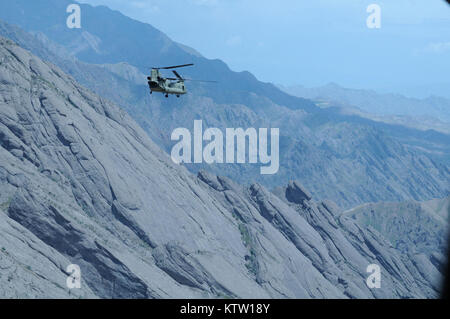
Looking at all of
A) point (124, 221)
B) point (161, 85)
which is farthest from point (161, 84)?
point (124, 221)

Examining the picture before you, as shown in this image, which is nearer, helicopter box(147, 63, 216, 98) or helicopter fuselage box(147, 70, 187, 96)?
helicopter box(147, 63, 216, 98)

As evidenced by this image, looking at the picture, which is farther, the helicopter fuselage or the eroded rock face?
the eroded rock face

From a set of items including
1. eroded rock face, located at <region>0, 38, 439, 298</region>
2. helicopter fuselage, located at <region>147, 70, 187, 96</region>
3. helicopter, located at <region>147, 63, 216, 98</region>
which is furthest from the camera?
eroded rock face, located at <region>0, 38, 439, 298</region>

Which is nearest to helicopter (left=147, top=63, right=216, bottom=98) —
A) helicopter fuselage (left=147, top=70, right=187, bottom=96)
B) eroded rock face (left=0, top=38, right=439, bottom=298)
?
helicopter fuselage (left=147, top=70, right=187, bottom=96)

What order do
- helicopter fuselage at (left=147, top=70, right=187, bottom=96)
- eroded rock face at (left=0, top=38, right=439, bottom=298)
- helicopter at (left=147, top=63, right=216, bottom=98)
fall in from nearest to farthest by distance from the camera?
1. helicopter at (left=147, top=63, right=216, bottom=98)
2. helicopter fuselage at (left=147, top=70, right=187, bottom=96)
3. eroded rock face at (left=0, top=38, right=439, bottom=298)

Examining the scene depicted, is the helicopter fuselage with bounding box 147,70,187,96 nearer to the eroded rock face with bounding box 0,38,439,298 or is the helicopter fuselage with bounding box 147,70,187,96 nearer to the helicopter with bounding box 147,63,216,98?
the helicopter with bounding box 147,63,216,98

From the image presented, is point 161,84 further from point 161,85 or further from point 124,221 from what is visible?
point 124,221

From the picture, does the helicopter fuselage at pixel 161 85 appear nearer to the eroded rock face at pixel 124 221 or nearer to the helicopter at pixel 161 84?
the helicopter at pixel 161 84

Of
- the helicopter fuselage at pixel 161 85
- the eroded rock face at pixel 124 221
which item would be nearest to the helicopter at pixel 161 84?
the helicopter fuselage at pixel 161 85

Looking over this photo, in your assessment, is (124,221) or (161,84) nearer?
(161,84)
